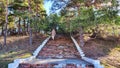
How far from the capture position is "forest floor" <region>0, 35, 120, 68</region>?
10.6 metres

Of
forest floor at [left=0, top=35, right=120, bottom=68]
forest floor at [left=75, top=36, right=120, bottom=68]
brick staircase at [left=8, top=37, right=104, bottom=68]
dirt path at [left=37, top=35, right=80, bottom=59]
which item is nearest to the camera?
Answer: brick staircase at [left=8, top=37, right=104, bottom=68]

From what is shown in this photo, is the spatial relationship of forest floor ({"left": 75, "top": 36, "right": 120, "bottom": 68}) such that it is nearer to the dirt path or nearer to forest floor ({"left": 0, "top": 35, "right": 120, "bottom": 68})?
forest floor ({"left": 0, "top": 35, "right": 120, "bottom": 68})

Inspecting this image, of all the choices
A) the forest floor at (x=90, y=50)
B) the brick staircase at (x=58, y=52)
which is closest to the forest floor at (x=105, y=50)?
the forest floor at (x=90, y=50)

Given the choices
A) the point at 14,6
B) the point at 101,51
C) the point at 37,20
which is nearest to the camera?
the point at 101,51

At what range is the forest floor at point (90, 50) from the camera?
10.6 meters

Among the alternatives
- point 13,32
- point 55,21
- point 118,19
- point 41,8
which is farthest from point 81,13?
point 13,32

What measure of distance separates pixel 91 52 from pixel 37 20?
7.20m

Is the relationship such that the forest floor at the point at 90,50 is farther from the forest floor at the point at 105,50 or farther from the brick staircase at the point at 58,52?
the brick staircase at the point at 58,52

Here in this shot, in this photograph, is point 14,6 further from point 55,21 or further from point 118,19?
point 118,19

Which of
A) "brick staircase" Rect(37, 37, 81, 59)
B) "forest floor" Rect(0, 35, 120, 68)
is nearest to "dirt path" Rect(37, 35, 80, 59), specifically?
"brick staircase" Rect(37, 37, 81, 59)

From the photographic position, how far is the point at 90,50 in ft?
42.0

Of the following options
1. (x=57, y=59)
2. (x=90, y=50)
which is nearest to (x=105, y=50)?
(x=90, y=50)

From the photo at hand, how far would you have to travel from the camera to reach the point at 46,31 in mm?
19281

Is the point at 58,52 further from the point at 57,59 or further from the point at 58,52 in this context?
the point at 57,59
